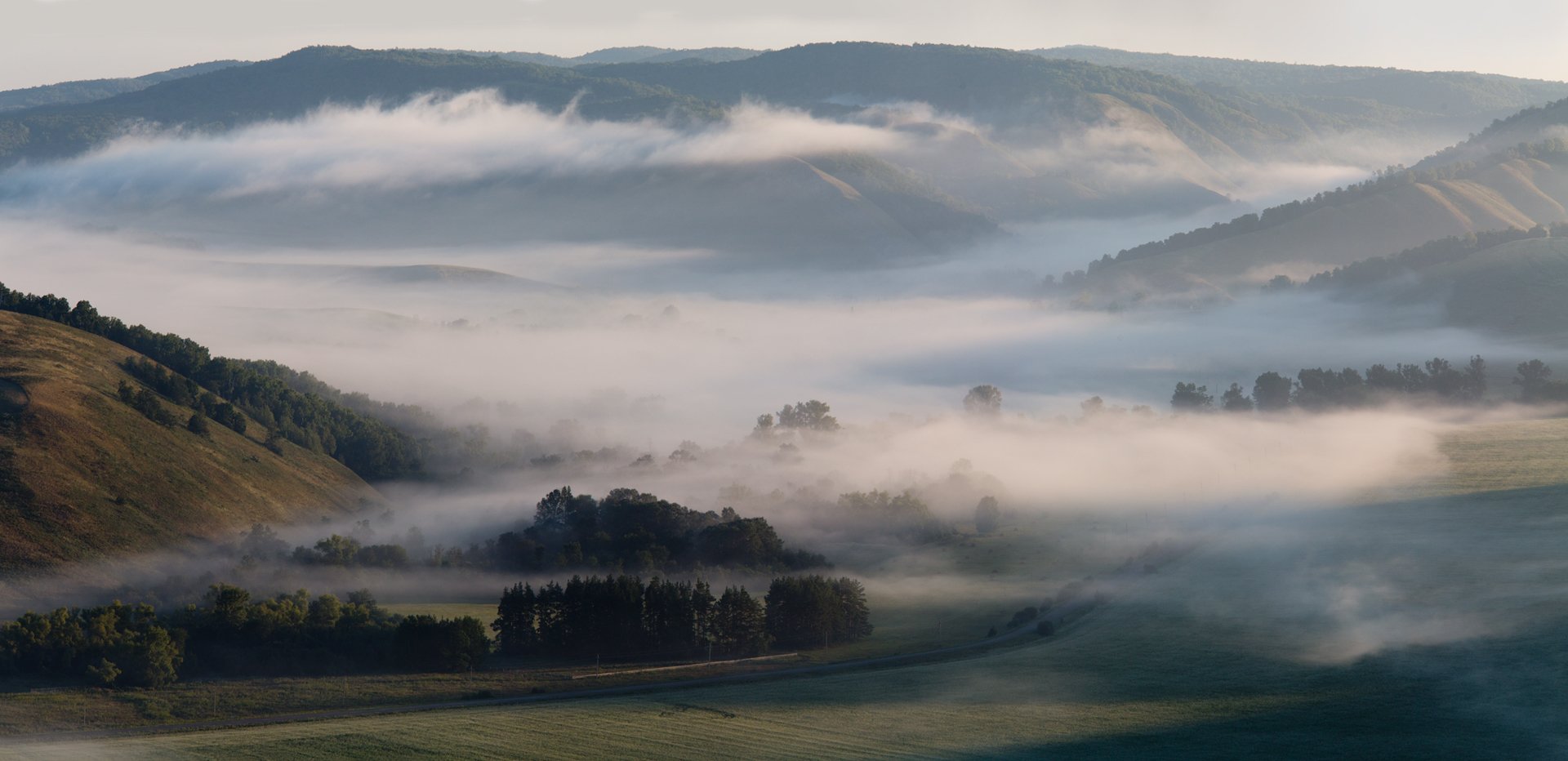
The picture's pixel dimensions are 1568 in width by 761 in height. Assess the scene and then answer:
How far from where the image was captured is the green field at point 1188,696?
3821 inches

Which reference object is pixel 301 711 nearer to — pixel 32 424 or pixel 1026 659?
pixel 1026 659

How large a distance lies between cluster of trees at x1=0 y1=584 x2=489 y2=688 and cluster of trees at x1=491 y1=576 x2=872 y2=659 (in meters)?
6.72

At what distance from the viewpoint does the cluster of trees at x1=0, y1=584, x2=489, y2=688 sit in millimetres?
123250

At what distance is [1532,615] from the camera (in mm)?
119812

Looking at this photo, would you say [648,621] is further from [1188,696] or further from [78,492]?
[78,492]

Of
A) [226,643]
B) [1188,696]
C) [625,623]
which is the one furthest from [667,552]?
[1188,696]

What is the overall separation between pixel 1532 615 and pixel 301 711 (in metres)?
96.8

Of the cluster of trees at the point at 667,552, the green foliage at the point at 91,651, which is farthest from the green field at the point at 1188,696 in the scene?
the cluster of trees at the point at 667,552

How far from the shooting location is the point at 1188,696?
110 metres

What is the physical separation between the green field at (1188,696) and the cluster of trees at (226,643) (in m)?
20.3

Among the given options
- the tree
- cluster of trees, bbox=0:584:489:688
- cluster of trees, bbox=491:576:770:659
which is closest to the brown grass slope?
cluster of trees, bbox=0:584:489:688

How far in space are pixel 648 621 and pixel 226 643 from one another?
38.0 metres

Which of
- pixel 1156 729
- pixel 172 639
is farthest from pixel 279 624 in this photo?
pixel 1156 729

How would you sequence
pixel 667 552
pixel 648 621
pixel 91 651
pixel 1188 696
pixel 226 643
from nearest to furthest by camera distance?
pixel 1188 696, pixel 91 651, pixel 226 643, pixel 648 621, pixel 667 552
